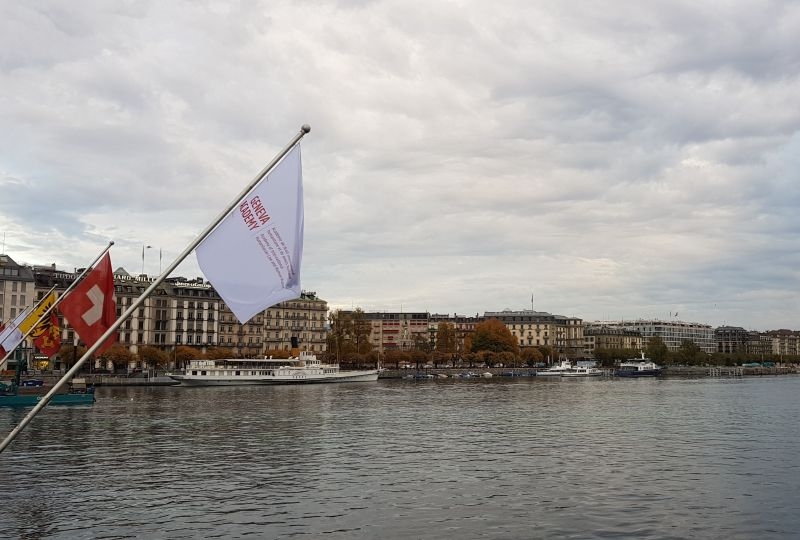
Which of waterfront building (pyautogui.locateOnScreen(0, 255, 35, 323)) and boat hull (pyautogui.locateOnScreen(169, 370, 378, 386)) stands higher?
waterfront building (pyautogui.locateOnScreen(0, 255, 35, 323))

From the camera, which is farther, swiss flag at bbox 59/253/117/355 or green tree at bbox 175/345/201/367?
green tree at bbox 175/345/201/367

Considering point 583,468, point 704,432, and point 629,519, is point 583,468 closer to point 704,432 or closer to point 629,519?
point 629,519

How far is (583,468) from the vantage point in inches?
1634

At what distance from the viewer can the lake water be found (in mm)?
28734

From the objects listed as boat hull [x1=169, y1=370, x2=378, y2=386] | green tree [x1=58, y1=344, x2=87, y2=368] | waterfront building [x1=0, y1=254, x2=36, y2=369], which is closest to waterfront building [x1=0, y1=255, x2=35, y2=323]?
waterfront building [x1=0, y1=254, x2=36, y2=369]

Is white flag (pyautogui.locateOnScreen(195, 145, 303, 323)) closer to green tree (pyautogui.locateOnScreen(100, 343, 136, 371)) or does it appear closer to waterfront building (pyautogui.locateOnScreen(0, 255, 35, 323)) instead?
green tree (pyautogui.locateOnScreen(100, 343, 136, 371))

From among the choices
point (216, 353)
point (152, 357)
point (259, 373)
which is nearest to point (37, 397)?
point (259, 373)

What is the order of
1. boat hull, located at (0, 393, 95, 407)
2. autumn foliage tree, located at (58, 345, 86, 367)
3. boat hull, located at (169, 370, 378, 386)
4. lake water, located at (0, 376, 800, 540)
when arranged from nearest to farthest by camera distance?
lake water, located at (0, 376, 800, 540) < boat hull, located at (0, 393, 95, 407) < boat hull, located at (169, 370, 378, 386) < autumn foliage tree, located at (58, 345, 86, 367)

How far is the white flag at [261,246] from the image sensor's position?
19203mm

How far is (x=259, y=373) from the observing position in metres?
154

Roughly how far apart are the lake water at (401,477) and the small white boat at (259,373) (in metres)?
73.5

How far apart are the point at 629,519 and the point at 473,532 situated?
6.44 metres

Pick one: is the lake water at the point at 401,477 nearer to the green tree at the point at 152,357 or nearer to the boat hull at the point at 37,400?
the boat hull at the point at 37,400

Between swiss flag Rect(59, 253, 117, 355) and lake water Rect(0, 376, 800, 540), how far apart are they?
23.5 ft
